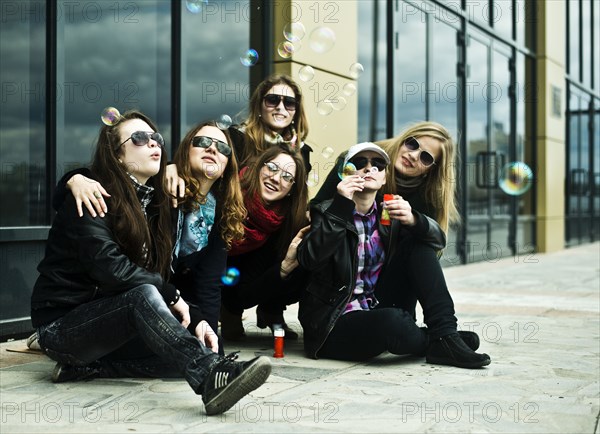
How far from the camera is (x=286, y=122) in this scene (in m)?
4.96

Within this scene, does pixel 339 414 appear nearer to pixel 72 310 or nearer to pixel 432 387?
pixel 432 387

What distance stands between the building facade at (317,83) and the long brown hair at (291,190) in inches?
20.0

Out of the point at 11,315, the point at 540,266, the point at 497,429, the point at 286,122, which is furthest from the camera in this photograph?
the point at 540,266

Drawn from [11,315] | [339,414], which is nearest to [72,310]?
[339,414]

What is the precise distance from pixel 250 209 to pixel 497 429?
1.88m

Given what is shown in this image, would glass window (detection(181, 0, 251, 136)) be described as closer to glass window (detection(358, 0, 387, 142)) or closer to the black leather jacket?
glass window (detection(358, 0, 387, 142))

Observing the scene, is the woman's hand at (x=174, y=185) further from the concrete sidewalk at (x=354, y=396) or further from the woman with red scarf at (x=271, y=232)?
the concrete sidewalk at (x=354, y=396)

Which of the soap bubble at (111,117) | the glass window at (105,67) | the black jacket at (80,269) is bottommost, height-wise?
the black jacket at (80,269)

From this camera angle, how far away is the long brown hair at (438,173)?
4.64 meters

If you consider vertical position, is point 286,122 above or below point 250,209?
above

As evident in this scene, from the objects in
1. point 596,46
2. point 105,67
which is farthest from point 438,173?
point 596,46

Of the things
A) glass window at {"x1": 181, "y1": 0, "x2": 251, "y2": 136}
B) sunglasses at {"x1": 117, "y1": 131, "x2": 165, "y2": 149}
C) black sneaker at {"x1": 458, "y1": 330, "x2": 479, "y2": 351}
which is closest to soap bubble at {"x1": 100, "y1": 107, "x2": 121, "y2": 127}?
sunglasses at {"x1": 117, "y1": 131, "x2": 165, "y2": 149}

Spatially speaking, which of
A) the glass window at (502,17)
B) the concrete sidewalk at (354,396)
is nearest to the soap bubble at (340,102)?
the concrete sidewalk at (354,396)

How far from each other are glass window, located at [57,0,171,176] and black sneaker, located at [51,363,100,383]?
2.22 m
